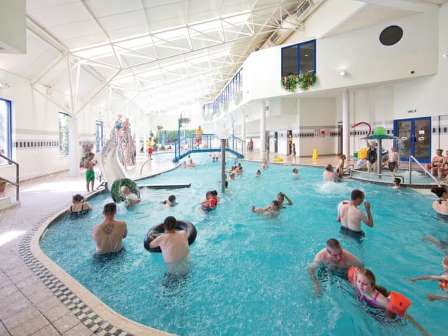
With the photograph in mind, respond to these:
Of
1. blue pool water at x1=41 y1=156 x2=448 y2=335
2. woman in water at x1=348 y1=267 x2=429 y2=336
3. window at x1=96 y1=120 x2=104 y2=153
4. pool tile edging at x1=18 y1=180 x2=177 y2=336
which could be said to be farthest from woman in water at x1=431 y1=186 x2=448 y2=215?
window at x1=96 y1=120 x2=104 y2=153

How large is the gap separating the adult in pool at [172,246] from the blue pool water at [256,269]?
0.62 ft

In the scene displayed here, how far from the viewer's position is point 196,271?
3.58m

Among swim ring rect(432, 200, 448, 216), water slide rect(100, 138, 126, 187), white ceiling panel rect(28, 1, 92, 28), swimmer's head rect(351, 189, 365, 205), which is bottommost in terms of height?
swim ring rect(432, 200, 448, 216)

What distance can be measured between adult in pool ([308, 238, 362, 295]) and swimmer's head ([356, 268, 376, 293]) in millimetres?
419

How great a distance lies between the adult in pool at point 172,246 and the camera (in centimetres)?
329

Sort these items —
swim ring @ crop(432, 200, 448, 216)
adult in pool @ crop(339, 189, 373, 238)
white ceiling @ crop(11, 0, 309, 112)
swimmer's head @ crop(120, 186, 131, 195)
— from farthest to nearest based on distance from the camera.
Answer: white ceiling @ crop(11, 0, 309, 112) < swimmer's head @ crop(120, 186, 131, 195) < swim ring @ crop(432, 200, 448, 216) < adult in pool @ crop(339, 189, 373, 238)

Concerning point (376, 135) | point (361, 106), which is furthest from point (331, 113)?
point (376, 135)

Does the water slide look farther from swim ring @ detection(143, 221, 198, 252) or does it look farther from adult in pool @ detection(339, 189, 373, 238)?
adult in pool @ detection(339, 189, 373, 238)

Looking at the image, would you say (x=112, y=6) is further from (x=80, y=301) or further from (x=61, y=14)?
(x=80, y=301)

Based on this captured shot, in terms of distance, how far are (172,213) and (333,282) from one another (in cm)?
405

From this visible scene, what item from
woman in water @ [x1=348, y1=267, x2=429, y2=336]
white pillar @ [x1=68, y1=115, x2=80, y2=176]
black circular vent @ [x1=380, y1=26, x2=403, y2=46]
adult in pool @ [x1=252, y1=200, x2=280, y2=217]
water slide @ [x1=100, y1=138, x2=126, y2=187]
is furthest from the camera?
black circular vent @ [x1=380, y1=26, x2=403, y2=46]

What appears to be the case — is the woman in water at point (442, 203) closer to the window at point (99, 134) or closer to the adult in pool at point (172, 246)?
the adult in pool at point (172, 246)

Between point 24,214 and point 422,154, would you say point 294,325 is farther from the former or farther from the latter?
point 422,154

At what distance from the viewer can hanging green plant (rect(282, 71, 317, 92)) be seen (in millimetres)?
13151
